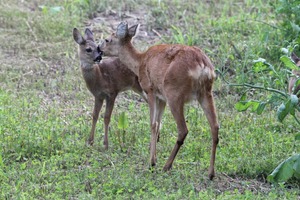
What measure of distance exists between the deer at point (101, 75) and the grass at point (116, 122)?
0.43 meters

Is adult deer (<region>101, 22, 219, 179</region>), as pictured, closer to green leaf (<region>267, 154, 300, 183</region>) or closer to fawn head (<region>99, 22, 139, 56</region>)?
fawn head (<region>99, 22, 139, 56</region>)

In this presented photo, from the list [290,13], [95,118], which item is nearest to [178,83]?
[95,118]

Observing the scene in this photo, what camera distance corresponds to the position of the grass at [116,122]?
7.77m

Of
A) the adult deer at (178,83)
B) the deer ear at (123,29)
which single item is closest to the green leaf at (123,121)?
the adult deer at (178,83)

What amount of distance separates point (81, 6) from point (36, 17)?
2.94ft

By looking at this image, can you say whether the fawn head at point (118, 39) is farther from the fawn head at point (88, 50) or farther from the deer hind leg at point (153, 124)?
the deer hind leg at point (153, 124)

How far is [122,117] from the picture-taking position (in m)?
9.01

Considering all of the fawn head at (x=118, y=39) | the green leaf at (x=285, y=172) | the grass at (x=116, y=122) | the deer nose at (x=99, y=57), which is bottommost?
the grass at (x=116, y=122)

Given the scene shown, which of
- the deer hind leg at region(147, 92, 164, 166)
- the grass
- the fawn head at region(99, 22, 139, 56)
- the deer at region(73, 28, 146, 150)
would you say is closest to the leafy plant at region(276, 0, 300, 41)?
the grass

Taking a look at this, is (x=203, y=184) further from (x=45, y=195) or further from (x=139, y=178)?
(x=45, y=195)

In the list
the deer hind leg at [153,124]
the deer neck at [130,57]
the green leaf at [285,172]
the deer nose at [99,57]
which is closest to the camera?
the green leaf at [285,172]

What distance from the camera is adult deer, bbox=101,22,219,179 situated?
7.93m

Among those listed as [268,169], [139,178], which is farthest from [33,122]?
[268,169]

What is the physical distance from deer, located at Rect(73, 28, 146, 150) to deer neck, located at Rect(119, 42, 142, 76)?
336mm
